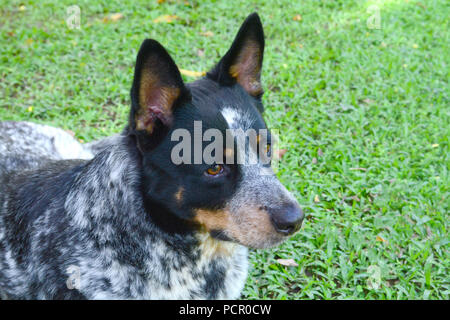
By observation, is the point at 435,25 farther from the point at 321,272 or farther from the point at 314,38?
the point at 321,272

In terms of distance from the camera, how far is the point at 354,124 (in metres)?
5.58

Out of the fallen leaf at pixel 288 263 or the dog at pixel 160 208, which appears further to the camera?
the fallen leaf at pixel 288 263

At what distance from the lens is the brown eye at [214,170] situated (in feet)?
8.75

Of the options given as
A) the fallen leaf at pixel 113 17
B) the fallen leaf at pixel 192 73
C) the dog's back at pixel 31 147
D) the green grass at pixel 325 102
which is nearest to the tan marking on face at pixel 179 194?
the green grass at pixel 325 102

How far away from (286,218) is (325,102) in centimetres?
366

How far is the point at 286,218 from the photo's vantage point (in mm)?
2613

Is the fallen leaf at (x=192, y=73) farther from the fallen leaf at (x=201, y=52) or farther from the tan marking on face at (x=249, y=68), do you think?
the tan marking on face at (x=249, y=68)

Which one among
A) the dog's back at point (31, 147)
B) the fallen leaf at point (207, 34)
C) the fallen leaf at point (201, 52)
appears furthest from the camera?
the fallen leaf at point (207, 34)

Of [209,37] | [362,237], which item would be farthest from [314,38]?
[362,237]

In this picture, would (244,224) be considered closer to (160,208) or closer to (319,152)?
(160,208)

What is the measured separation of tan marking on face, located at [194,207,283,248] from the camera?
8.77 feet

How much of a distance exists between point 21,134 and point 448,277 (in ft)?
12.7

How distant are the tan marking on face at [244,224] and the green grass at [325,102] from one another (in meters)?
1.19
